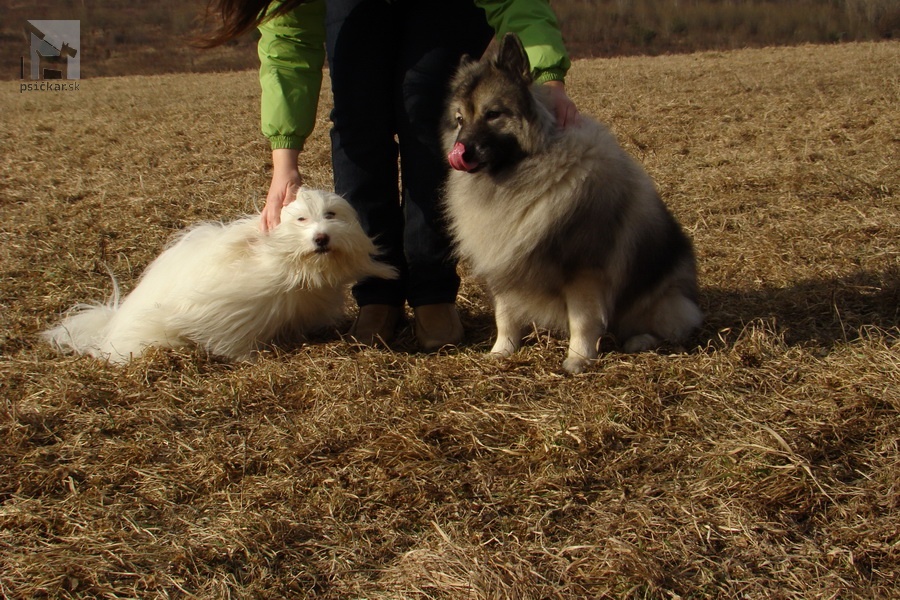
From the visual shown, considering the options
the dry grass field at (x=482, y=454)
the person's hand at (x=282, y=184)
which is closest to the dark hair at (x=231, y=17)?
the person's hand at (x=282, y=184)

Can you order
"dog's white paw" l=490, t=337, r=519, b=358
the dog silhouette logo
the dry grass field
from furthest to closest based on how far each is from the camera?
1. the dog silhouette logo
2. "dog's white paw" l=490, t=337, r=519, b=358
3. the dry grass field

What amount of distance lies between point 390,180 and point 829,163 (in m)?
4.24

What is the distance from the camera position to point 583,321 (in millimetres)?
2953

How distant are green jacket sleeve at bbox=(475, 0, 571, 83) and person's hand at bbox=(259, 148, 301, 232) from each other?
38.1 inches

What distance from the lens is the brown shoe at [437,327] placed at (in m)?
3.29

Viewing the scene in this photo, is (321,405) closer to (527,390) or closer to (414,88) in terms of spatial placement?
(527,390)

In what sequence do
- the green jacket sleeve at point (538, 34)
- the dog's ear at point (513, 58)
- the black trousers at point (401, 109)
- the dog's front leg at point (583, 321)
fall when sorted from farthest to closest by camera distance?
the black trousers at point (401, 109), the dog's front leg at point (583, 321), the green jacket sleeve at point (538, 34), the dog's ear at point (513, 58)

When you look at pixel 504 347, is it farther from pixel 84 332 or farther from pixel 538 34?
pixel 84 332

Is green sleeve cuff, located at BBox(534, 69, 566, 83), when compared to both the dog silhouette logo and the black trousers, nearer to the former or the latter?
the black trousers

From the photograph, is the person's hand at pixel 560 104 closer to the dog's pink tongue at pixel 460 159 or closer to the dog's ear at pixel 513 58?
the dog's ear at pixel 513 58

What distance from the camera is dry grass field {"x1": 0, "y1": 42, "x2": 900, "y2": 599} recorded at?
1.85 metres

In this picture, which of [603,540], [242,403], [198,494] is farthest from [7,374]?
[603,540]

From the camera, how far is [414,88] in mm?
3074

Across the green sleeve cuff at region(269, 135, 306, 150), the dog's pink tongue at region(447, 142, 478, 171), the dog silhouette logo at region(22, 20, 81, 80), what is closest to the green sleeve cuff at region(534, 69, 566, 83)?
the dog's pink tongue at region(447, 142, 478, 171)
